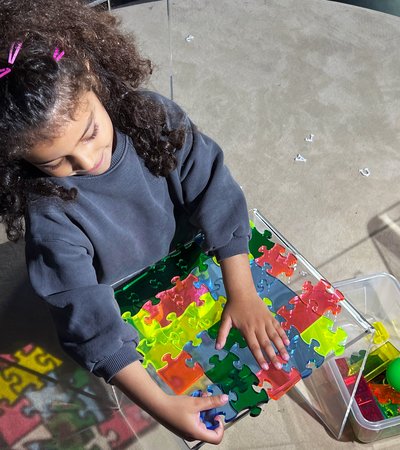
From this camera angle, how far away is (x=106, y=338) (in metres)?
0.81

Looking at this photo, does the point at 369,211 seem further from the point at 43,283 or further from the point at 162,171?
the point at 43,283

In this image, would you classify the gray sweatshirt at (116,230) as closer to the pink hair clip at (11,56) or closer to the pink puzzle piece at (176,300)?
the pink puzzle piece at (176,300)

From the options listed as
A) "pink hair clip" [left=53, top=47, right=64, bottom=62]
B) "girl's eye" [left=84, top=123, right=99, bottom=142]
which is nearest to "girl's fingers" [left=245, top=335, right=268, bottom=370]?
"girl's eye" [left=84, top=123, right=99, bottom=142]

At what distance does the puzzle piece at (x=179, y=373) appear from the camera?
880mm

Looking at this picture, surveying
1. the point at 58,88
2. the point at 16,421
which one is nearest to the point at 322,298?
the point at 58,88

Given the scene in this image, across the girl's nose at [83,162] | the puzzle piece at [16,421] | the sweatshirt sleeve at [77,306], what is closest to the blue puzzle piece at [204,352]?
the sweatshirt sleeve at [77,306]

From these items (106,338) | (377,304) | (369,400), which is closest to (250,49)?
(377,304)

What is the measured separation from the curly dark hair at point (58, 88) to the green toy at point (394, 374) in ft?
1.70

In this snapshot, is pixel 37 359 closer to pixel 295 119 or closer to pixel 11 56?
pixel 11 56

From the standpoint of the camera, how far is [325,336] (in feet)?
3.00

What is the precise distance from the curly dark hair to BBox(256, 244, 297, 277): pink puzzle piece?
0.74 feet

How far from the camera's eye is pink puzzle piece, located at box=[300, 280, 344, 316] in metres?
0.95

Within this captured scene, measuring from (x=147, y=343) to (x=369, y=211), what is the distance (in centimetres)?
71

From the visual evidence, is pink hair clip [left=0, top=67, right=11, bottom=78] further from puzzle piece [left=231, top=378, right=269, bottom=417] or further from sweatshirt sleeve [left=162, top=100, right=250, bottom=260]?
puzzle piece [left=231, top=378, right=269, bottom=417]
